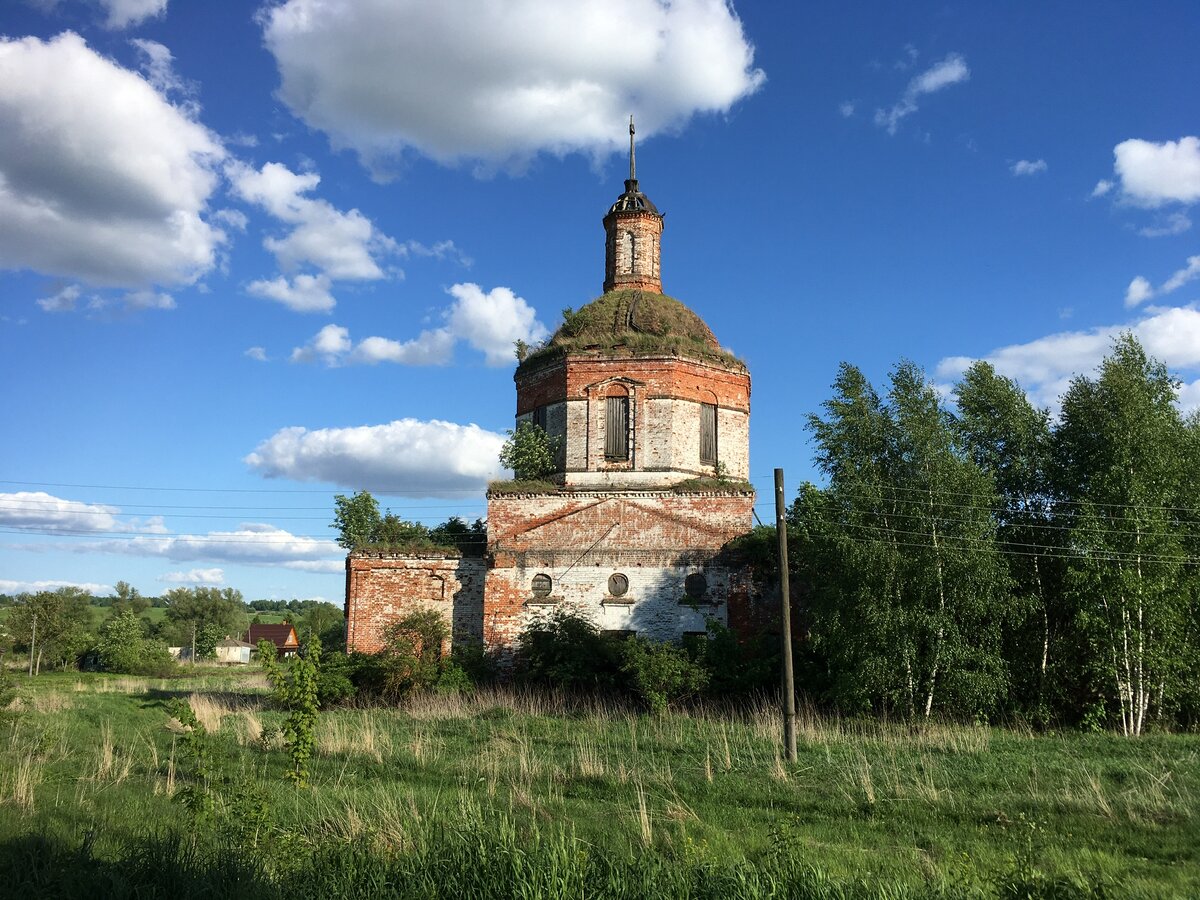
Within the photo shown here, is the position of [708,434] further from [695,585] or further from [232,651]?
[232,651]

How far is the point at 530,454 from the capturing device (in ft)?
86.7

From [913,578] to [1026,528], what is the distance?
A: 10.5 feet

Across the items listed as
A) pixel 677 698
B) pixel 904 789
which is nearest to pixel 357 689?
pixel 677 698

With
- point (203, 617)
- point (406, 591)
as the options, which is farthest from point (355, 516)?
point (203, 617)

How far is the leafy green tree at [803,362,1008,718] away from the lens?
707 inches

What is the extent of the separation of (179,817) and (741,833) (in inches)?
244

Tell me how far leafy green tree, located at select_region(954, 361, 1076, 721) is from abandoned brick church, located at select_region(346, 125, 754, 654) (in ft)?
21.1

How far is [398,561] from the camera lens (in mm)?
25406

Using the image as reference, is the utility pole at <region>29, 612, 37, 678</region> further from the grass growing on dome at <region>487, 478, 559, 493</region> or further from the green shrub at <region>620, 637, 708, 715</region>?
the green shrub at <region>620, 637, 708, 715</region>

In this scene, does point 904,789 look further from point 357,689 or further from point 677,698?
point 357,689

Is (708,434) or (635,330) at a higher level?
(635,330)

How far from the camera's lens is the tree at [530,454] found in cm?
2644

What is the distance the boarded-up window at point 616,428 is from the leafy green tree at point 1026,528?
937cm

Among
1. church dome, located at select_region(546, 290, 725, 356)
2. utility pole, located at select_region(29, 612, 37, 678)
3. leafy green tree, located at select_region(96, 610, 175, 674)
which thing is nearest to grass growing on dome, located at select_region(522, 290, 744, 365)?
church dome, located at select_region(546, 290, 725, 356)
